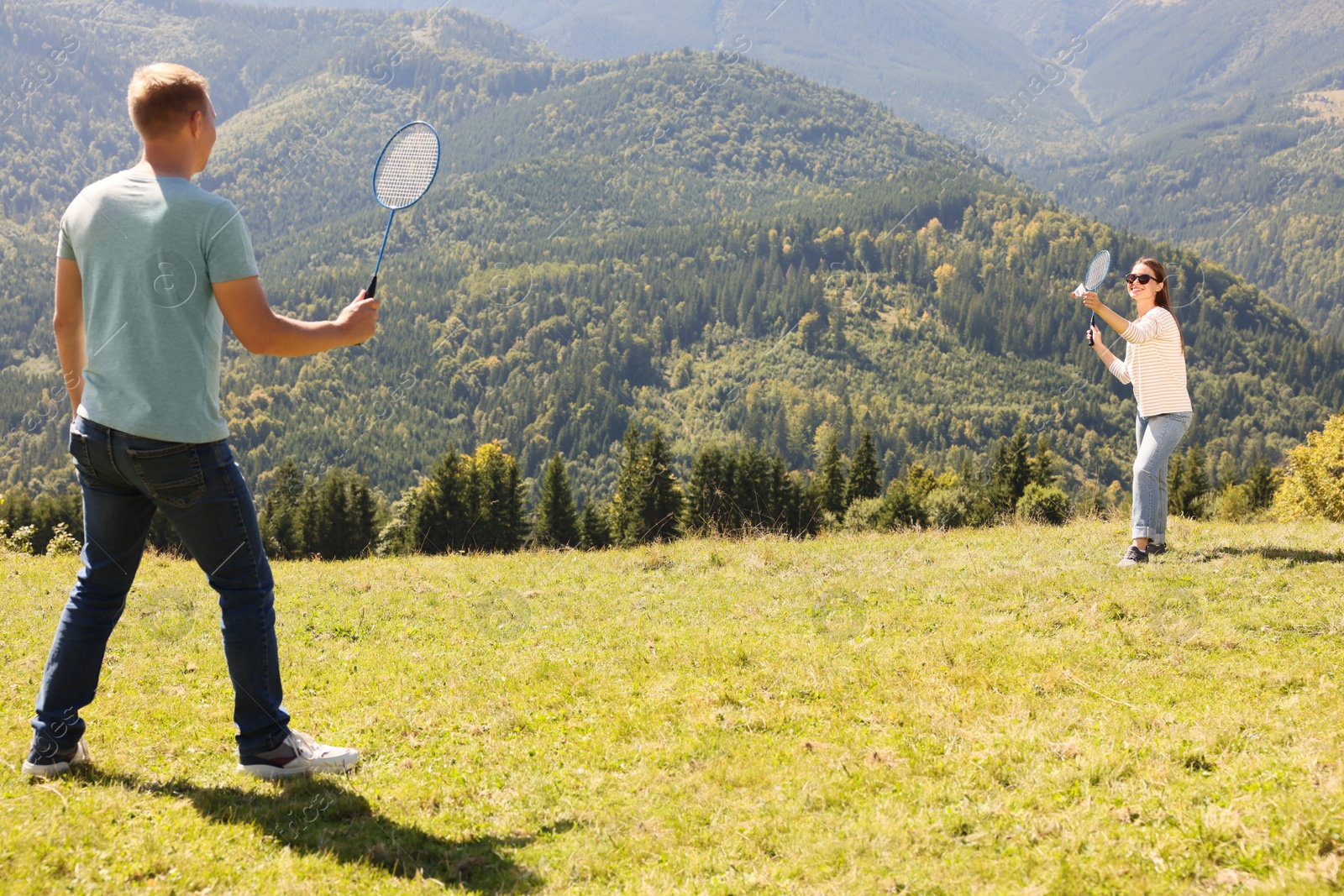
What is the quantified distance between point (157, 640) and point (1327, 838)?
10.1m

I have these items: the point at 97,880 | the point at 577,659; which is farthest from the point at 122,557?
the point at 577,659

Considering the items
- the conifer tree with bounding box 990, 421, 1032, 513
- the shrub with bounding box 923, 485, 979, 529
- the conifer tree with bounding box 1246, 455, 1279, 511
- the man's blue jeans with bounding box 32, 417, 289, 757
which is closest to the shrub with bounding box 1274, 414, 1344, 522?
the conifer tree with bounding box 1246, 455, 1279, 511

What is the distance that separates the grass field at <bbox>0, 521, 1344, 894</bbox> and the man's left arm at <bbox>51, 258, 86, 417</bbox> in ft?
7.77

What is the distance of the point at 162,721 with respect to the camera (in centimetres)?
632

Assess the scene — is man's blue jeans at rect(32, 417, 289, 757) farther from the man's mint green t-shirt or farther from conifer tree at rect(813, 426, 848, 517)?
conifer tree at rect(813, 426, 848, 517)

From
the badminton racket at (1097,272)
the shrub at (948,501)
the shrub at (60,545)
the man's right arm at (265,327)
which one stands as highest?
the badminton racket at (1097,272)

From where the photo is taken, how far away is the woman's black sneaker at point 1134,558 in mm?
10023

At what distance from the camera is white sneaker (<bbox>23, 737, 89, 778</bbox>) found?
4.86 metres

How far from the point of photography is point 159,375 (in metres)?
4.55

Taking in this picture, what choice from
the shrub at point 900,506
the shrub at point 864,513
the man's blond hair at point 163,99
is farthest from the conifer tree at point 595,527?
the man's blond hair at point 163,99

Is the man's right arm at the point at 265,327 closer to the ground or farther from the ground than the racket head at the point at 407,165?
closer to the ground

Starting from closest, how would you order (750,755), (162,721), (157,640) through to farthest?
(750,755) → (162,721) → (157,640)

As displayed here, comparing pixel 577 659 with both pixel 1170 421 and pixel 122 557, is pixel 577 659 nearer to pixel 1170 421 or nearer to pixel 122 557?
pixel 122 557

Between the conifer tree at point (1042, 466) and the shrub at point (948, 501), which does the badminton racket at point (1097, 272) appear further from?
the conifer tree at point (1042, 466)
